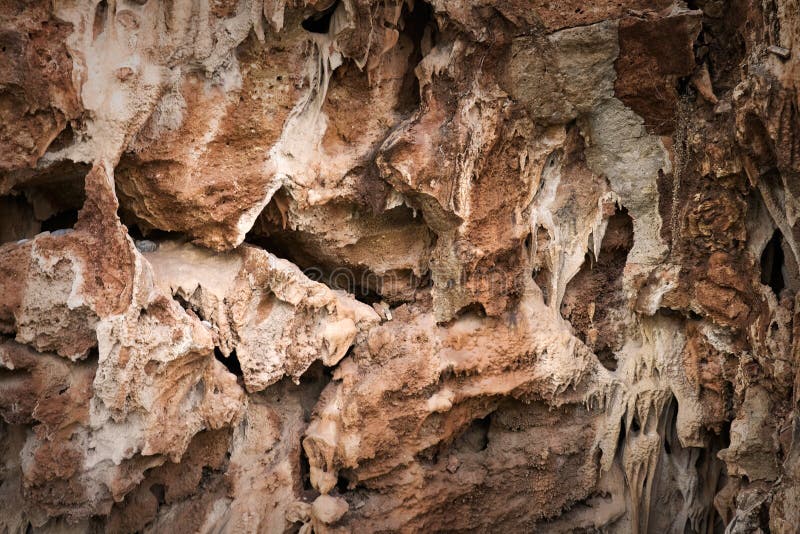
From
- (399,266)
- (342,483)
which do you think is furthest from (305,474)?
(399,266)

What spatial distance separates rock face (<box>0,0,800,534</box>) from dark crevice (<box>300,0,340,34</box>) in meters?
0.05

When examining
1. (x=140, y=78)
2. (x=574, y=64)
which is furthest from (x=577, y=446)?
(x=140, y=78)

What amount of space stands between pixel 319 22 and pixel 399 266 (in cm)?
181

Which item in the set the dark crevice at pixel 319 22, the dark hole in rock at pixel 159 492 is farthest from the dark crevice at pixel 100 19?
the dark hole in rock at pixel 159 492

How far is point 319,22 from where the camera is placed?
4.79 metres

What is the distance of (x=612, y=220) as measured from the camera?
519cm

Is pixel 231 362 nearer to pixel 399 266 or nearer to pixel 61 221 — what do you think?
pixel 399 266

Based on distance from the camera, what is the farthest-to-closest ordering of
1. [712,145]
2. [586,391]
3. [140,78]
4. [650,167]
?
[586,391] → [650,167] → [712,145] → [140,78]

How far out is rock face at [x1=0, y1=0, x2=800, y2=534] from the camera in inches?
164

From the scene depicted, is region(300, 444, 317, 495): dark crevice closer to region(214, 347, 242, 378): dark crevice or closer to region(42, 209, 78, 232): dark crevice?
region(214, 347, 242, 378): dark crevice

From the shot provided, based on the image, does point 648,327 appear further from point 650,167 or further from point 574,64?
point 574,64

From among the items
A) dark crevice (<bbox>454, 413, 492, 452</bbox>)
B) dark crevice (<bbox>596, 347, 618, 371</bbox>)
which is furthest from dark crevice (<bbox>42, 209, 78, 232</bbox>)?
dark crevice (<bbox>596, 347, 618, 371</bbox>)

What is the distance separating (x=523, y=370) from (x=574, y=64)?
2143mm

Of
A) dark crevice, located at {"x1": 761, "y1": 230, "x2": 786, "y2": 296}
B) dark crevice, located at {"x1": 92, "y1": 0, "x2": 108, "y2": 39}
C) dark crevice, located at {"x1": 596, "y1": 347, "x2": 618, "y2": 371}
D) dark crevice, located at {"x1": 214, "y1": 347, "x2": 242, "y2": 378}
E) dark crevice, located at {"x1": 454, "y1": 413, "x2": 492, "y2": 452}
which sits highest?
dark crevice, located at {"x1": 92, "y1": 0, "x2": 108, "y2": 39}
